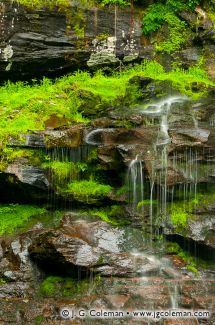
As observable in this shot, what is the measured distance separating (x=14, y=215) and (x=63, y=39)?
6.62m

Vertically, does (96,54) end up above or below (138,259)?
above

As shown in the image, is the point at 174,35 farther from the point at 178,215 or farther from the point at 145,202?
the point at 178,215

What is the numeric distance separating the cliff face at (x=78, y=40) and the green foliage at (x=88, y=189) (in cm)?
570

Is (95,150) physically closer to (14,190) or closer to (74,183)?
(74,183)

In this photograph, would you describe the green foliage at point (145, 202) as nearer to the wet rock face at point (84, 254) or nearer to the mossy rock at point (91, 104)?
the wet rock face at point (84, 254)

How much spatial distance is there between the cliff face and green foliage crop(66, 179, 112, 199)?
18.7 ft

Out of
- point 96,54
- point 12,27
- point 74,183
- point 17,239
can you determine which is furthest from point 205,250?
point 12,27

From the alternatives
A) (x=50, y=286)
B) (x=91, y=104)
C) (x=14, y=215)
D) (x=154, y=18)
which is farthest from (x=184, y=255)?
(x=154, y=18)

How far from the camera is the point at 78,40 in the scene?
14.3m

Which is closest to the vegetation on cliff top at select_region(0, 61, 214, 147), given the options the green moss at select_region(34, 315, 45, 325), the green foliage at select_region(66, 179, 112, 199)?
the green foliage at select_region(66, 179, 112, 199)

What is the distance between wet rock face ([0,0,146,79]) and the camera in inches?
546

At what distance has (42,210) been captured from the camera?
403 inches

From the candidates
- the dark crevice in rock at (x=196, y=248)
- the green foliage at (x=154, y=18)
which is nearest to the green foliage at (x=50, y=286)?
the dark crevice in rock at (x=196, y=248)

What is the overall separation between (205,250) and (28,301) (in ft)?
12.0
